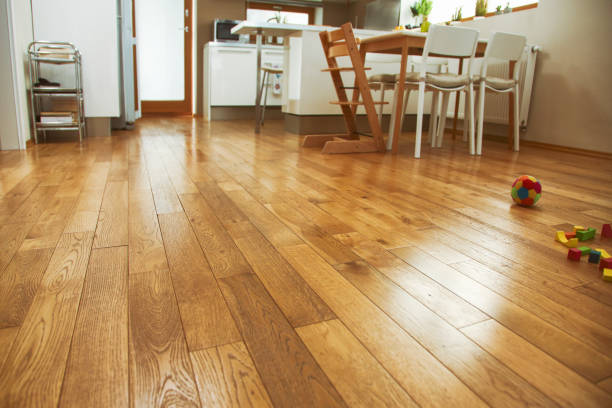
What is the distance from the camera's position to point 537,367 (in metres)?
0.74

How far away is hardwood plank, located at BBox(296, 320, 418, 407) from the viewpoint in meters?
0.65

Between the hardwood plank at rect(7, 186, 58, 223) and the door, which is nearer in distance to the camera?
the hardwood plank at rect(7, 186, 58, 223)

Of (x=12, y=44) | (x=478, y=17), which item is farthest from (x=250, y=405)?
(x=478, y=17)

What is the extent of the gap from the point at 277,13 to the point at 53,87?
14.5ft

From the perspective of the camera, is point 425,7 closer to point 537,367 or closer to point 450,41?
point 450,41

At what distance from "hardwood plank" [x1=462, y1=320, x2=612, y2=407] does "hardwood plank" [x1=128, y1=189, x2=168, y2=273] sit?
0.75 metres

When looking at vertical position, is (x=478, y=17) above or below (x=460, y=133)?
above

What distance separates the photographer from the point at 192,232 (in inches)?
A: 53.7

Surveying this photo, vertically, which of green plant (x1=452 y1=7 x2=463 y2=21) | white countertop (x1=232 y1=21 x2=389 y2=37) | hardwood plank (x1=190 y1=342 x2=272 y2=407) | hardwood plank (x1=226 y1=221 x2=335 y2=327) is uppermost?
green plant (x1=452 y1=7 x2=463 y2=21)

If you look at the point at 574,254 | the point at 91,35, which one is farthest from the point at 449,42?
the point at 91,35

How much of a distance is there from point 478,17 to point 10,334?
4614 millimetres

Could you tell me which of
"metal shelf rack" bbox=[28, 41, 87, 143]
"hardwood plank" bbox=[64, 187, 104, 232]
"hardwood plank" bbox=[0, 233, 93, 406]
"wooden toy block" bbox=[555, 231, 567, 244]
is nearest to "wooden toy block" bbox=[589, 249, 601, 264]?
"wooden toy block" bbox=[555, 231, 567, 244]

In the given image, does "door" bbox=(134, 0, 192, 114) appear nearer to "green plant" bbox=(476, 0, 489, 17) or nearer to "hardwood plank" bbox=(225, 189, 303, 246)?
"green plant" bbox=(476, 0, 489, 17)

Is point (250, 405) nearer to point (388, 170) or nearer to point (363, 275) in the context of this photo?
point (363, 275)
